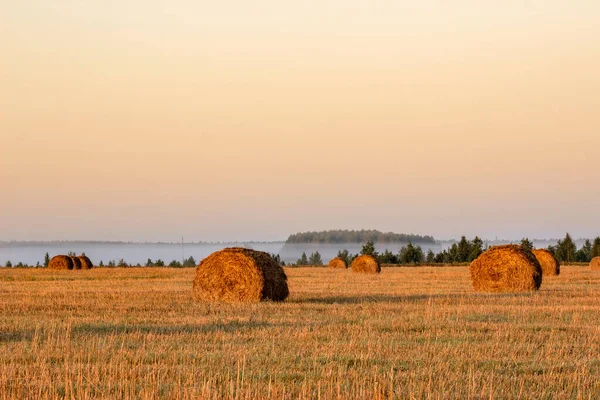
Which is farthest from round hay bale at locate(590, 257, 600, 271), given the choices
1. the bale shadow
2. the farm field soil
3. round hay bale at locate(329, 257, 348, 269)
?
the bale shadow

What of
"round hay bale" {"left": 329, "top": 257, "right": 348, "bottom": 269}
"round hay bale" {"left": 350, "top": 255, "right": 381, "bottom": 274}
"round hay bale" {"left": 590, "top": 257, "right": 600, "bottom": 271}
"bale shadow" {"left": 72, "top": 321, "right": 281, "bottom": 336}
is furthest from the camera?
"round hay bale" {"left": 329, "top": 257, "right": 348, "bottom": 269}

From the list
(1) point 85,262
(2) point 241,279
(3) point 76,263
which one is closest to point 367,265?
(3) point 76,263

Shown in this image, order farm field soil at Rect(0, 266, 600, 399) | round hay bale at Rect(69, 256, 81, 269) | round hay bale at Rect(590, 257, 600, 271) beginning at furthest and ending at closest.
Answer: round hay bale at Rect(69, 256, 81, 269), round hay bale at Rect(590, 257, 600, 271), farm field soil at Rect(0, 266, 600, 399)

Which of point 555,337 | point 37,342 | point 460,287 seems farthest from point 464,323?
point 460,287

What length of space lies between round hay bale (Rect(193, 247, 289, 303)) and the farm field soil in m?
1.53

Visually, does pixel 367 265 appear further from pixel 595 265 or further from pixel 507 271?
pixel 507 271

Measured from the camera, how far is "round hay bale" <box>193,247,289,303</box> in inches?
874

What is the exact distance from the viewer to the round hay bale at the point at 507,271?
2731 cm

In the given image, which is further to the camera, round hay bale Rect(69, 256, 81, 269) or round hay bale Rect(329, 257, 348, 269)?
round hay bale Rect(329, 257, 348, 269)

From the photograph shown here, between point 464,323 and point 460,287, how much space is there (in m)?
14.7

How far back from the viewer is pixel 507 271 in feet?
90.8

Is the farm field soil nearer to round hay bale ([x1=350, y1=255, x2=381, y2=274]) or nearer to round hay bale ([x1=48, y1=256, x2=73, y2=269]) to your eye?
round hay bale ([x1=350, y1=255, x2=381, y2=274])

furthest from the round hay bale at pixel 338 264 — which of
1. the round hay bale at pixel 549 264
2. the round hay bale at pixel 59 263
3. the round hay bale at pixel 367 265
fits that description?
the round hay bale at pixel 549 264

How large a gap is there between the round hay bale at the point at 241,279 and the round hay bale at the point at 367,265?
23.7m
